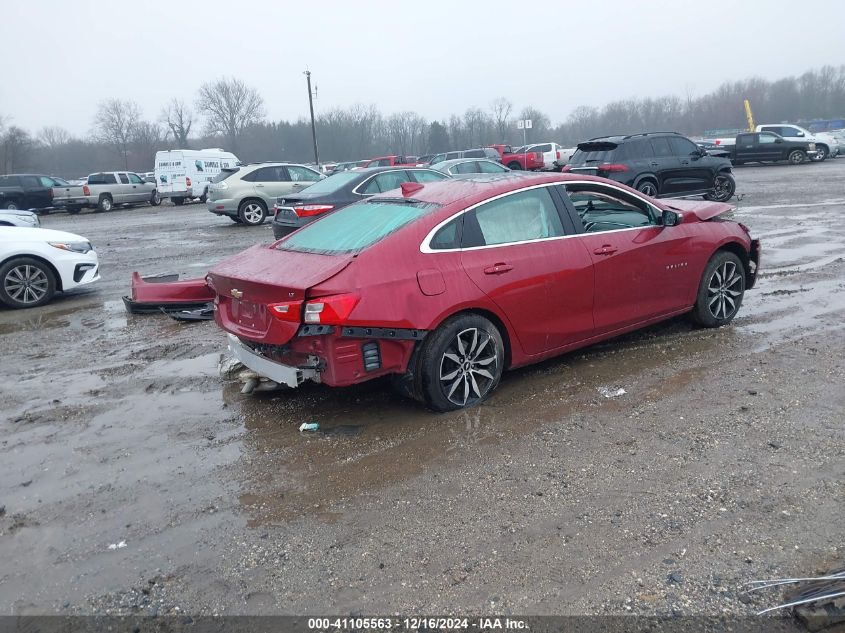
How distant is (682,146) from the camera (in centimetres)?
1623

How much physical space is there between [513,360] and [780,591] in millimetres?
2496

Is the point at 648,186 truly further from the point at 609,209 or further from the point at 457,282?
the point at 457,282

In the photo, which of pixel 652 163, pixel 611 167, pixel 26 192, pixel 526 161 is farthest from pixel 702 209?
pixel 26 192

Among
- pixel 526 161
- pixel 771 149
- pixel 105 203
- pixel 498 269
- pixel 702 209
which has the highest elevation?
pixel 526 161

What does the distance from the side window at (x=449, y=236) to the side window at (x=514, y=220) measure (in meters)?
0.04

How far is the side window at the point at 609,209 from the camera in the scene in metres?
5.72

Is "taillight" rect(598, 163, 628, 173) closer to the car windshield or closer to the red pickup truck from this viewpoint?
the car windshield

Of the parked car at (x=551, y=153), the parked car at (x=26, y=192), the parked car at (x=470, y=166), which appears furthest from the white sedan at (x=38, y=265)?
the parked car at (x=551, y=153)

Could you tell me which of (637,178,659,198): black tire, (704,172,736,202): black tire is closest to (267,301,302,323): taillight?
(637,178,659,198): black tire

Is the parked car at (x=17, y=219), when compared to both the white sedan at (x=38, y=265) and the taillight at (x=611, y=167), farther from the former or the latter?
the taillight at (x=611, y=167)

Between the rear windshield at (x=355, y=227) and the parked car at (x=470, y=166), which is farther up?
the parked car at (x=470, y=166)

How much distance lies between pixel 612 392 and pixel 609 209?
5.96ft

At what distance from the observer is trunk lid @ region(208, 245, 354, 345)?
170 inches

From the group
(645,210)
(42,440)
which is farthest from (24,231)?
(645,210)
